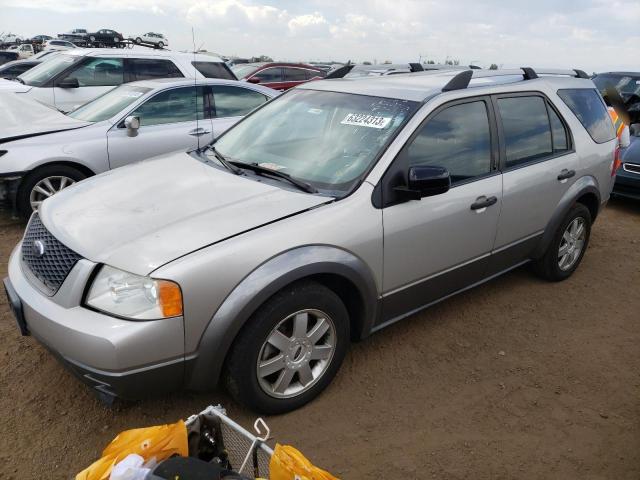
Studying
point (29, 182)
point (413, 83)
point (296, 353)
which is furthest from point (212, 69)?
point (296, 353)

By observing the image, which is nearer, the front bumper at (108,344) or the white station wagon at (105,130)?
the front bumper at (108,344)

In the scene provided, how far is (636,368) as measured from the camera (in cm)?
340

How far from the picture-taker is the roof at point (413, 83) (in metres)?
3.27

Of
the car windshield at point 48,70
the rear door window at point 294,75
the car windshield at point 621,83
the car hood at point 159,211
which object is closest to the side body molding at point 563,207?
the car hood at point 159,211

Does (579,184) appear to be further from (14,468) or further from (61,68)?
(61,68)

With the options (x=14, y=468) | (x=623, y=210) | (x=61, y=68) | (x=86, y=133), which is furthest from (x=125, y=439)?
(x=61, y=68)

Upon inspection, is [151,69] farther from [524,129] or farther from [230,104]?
[524,129]

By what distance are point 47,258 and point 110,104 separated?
401cm

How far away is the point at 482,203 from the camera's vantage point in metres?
3.37

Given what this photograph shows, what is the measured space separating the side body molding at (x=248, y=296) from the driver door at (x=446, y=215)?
0.50 meters

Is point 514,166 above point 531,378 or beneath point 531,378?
above

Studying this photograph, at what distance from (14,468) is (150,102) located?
4452 mm

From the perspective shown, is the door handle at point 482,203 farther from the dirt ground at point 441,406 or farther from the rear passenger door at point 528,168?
the dirt ground at point 441,406

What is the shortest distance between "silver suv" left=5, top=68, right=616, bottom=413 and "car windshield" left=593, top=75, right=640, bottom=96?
286 inches
